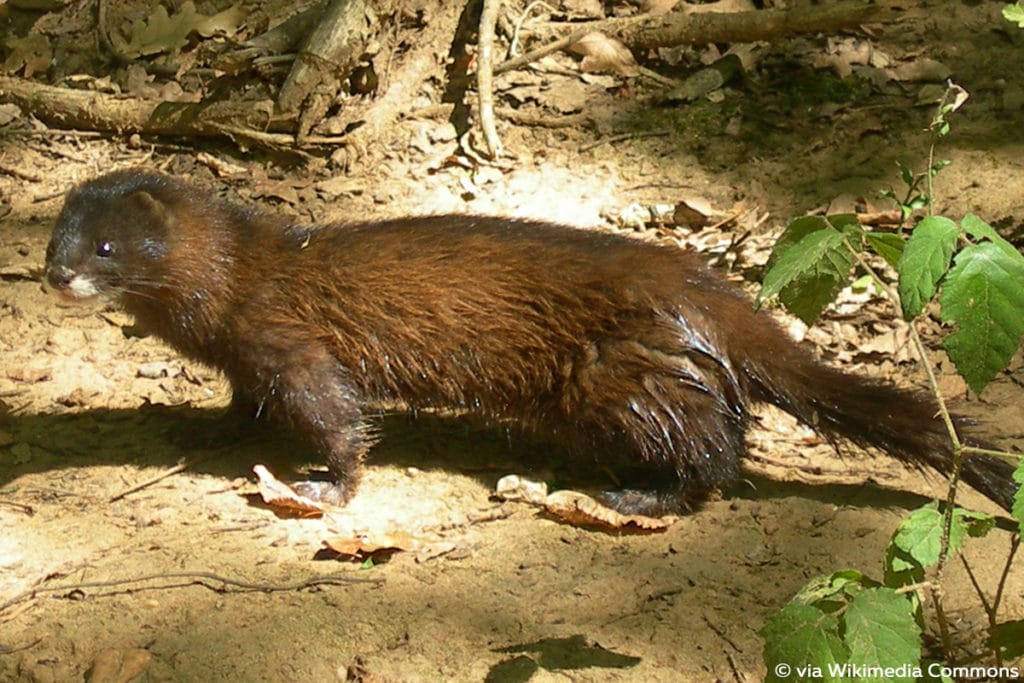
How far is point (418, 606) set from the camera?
3949 mm

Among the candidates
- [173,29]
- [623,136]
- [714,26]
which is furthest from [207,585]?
[173,29]

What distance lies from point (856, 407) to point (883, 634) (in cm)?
194

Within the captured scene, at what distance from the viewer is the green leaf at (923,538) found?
2855 millimetres

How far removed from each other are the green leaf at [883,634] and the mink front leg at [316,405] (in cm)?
263

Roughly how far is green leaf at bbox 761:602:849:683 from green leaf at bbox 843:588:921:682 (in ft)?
0.15

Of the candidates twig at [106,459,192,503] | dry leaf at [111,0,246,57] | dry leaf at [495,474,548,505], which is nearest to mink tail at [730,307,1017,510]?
dry leaf at [495,474,548,505]

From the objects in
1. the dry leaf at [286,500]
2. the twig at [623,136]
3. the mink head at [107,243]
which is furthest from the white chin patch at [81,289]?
the twig at [623,136]

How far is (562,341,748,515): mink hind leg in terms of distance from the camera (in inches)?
178

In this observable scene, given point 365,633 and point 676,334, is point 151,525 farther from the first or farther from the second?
point 676,334

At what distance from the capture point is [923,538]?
9.45 ft

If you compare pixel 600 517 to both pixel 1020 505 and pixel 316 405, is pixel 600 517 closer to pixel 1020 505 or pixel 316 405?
pixel 316 405

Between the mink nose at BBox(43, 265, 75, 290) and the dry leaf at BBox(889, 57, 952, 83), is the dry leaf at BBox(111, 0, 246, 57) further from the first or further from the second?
the dry leaf at BBox(889, 57, 952, 83)

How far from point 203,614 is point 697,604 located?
5.74ft

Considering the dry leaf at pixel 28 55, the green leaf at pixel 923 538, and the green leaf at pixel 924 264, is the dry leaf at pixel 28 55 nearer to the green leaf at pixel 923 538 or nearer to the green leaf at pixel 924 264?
the green leaf at pixel 924 264
